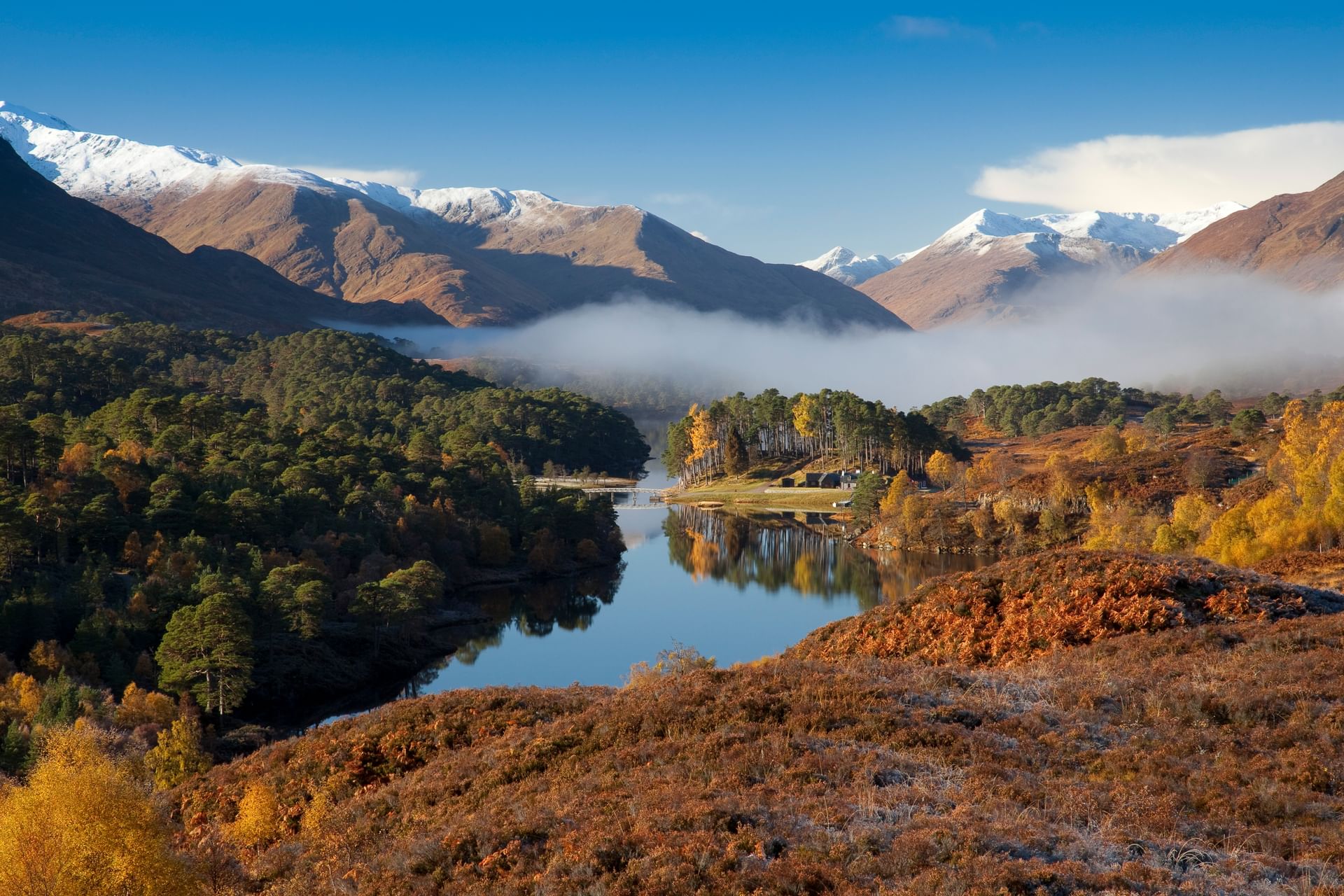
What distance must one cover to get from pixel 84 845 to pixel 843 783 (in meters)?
12.2

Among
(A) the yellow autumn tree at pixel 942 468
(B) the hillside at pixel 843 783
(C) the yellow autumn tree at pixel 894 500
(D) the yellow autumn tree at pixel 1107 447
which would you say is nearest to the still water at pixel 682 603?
(C) the yellow autumn tree at pixel 894 500

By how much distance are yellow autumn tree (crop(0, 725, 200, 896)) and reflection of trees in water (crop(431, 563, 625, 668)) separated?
172 feet

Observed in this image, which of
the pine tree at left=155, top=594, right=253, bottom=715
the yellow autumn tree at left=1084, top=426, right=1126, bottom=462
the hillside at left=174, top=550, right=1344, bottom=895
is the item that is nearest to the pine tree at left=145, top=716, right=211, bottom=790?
the pine tree at left=155, top=594, right=253, bottom=715

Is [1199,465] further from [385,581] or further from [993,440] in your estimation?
[993,440]

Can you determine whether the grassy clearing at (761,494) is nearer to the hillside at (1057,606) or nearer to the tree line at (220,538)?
the tree line at (220,538)

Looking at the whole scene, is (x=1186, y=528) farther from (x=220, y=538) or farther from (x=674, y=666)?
(x=220, y=538)

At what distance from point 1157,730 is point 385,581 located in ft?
189

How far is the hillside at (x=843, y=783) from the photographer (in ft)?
42.9

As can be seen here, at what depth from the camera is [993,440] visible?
186750 mm

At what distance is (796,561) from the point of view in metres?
100

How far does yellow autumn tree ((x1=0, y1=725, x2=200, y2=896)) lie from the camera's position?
14.9m

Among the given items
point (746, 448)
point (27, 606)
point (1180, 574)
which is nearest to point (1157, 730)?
point (1180, 574)

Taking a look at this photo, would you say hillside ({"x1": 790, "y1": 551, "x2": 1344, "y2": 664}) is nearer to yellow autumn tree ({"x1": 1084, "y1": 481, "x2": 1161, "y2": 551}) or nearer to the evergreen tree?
yellow autumn tree ({"x1": 1084, "y1": 481, "x2": 1161, "y2": 551})

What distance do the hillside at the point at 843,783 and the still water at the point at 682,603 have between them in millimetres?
28107
